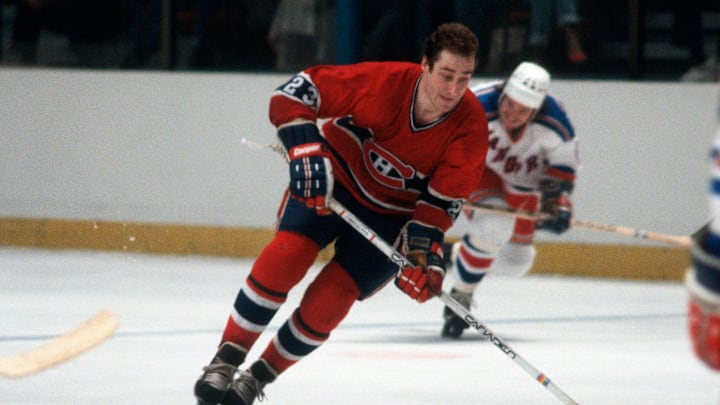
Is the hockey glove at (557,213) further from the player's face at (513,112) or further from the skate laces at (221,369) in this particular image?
the skate laces at (221,369)

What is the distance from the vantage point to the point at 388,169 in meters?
Answer: 3.58

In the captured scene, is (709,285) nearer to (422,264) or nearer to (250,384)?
(422,264)

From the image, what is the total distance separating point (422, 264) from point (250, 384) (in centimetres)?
50

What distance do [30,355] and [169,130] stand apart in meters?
3.96

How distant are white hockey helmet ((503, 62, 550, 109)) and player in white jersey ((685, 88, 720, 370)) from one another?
11.3 feet

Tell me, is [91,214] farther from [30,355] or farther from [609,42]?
[30,355]

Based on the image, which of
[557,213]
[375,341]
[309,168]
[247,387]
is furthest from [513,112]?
[247,387]

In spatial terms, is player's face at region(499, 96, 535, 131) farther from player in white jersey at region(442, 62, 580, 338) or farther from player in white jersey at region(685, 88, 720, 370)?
player in white jersey at region(685, 88, 720, 370)

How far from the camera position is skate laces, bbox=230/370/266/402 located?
11.0ft

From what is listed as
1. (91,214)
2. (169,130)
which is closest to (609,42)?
(169,130)

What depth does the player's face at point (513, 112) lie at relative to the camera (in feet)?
17.4

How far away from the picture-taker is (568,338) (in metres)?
5.43

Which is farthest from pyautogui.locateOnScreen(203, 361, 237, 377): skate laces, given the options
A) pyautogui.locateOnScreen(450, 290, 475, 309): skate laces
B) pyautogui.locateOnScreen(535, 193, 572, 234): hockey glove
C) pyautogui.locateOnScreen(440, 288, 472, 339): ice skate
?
pyautogui.locateOnScreen(535, 193, 572, 234): hockey glove

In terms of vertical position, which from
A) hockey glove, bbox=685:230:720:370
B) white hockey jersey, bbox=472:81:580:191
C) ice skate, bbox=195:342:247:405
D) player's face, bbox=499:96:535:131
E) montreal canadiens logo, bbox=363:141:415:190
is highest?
hockey glove, bbox=685:230:720:370
